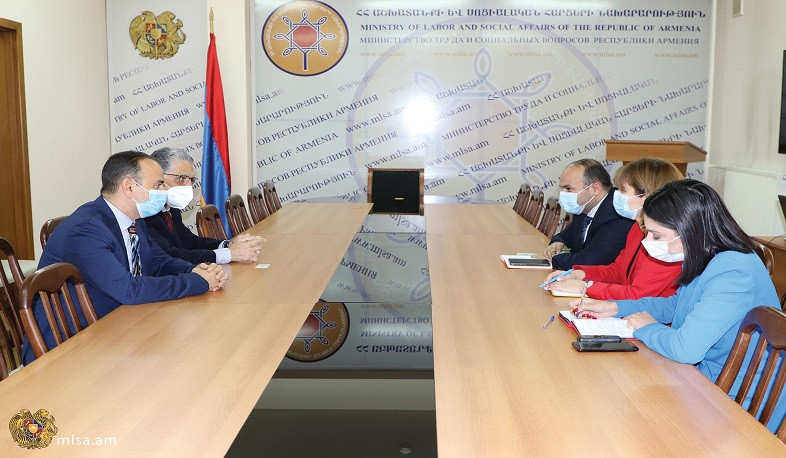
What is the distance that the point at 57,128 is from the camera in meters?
7.33

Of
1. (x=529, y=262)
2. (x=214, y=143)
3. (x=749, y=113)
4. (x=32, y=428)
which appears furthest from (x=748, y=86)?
(x=32, y=428)

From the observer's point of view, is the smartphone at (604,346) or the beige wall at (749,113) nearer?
the smartphone at (604,346)

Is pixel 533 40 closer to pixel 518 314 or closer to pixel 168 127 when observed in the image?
pixel 168 127

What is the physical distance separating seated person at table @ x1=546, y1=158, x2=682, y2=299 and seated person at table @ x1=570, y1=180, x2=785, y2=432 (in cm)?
37

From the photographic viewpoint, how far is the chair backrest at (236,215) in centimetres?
523

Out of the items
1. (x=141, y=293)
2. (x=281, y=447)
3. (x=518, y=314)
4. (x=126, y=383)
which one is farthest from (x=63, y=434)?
(x=518, y=314)

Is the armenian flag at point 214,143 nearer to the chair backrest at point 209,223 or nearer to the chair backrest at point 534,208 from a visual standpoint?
the chair backrest at point 209,223

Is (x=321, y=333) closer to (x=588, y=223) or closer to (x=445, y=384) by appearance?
(x=445, y=384)

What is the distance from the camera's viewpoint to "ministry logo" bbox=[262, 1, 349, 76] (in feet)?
28.1

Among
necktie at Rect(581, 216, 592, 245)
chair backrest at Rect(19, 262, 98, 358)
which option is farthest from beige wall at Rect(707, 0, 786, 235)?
chair backrest at Rect(19, 262, 98, 358)

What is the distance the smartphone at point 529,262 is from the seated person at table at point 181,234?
4.30 ft

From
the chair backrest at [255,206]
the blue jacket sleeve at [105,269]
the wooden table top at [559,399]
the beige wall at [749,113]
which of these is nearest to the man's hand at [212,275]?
the blue jacket sleeve at [105,269]

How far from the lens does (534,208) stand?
6.14m

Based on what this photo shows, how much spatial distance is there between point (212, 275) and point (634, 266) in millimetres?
1846
